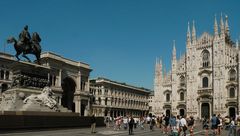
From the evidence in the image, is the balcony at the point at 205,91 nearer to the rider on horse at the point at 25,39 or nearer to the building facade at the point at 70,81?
the building facade at the point at 70,81

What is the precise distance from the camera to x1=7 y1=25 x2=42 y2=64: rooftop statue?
2720 centimetres

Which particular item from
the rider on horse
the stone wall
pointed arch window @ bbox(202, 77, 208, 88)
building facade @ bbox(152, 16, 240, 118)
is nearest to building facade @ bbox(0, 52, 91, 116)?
building facade @ bbox(152, 16, 240, 118)

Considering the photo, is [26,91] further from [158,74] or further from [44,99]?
[158,74]

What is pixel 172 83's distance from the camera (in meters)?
71.7

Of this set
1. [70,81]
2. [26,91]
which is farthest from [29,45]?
[70,81]

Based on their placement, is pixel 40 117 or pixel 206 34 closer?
pixel 40 117

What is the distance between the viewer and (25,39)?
27609 millimetres

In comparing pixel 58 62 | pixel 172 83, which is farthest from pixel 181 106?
pixel 58 62

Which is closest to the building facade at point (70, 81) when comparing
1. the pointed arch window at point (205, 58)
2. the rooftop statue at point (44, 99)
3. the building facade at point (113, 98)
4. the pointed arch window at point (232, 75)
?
the building facade at point (113, 98)

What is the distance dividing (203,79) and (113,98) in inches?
1068

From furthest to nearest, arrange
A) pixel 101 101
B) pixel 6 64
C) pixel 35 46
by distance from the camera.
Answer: pixel 101 101
pixel 6 64
pixel 35 46

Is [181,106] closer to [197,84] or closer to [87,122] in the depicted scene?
Answer: [197,84]

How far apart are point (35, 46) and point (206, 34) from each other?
47.8 metres

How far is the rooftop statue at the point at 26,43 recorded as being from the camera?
27.2 meters
